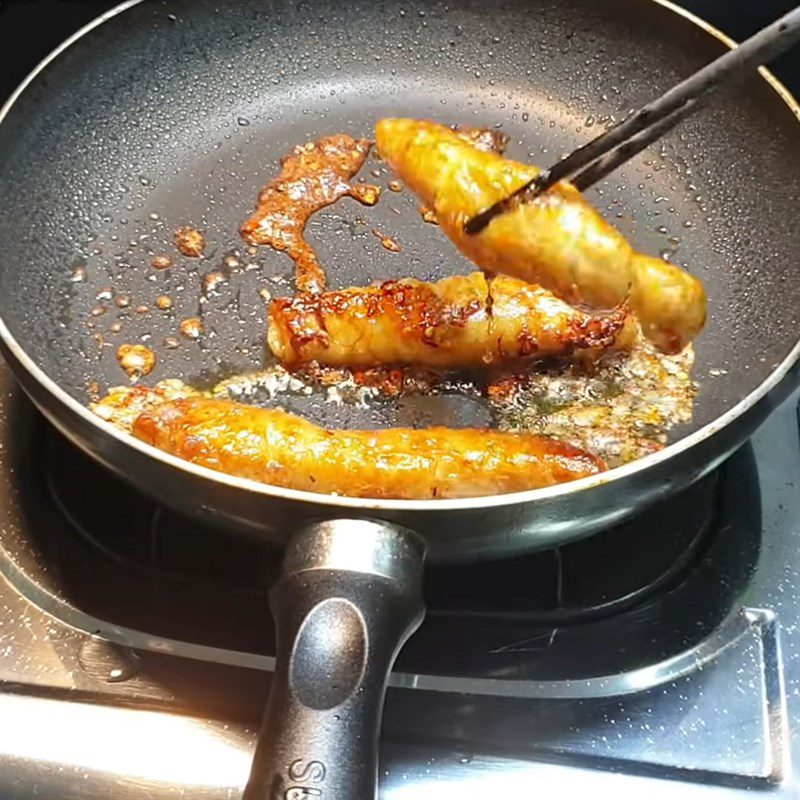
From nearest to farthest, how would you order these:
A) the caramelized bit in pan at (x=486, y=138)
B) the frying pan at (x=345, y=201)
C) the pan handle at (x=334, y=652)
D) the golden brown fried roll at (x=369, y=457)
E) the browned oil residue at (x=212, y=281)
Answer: the pan handle at (x=334, y=652)
the frying pan at (x=345, y=201)
the golden brown fried roll at (x=369, y=457)
the browned oil residue at (x=212, y=281)
the caramelized bit in pan at (x=486, y=138)

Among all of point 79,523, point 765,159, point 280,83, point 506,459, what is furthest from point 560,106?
point 79,523

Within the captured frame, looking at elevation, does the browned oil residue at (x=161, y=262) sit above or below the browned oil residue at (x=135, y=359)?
above

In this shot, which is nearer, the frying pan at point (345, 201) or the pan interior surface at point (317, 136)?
the frying pan at point (345, 201)

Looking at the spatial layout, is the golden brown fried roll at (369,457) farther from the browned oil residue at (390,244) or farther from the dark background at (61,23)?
the dark background at (61,23)

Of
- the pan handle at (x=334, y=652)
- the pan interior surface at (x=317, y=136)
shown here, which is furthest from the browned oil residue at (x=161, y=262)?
the pan handle at (x=334, y=652)

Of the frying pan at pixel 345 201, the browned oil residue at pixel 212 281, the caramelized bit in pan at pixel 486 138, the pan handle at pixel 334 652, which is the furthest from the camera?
the caramelized bit in pan at pixel 486 138

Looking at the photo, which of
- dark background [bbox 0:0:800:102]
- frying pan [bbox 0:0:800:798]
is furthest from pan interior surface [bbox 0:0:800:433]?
dark background [bbox 0:0:800:102]

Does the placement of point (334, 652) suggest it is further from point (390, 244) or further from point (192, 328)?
point (390, 244)
